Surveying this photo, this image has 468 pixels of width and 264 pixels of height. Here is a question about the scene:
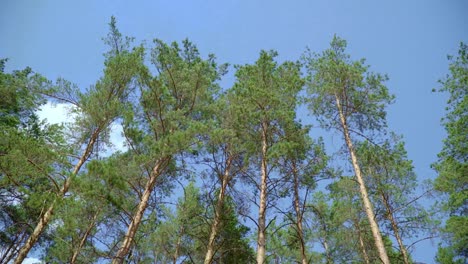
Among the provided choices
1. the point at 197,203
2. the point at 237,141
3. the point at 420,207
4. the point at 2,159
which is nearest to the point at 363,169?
the point at 420,207

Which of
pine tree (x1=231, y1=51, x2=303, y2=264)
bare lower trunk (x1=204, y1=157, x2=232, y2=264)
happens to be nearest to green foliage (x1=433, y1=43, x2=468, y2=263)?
pine tree (x1=231, y1=51, x2=303, y2=264)

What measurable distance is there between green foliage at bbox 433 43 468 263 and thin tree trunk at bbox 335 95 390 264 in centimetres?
429

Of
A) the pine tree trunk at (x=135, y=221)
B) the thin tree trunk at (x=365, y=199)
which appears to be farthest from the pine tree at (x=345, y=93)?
the pine tree trunk at (x=135, y=221)

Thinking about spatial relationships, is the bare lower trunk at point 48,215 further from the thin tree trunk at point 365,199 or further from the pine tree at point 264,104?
the thin tree trunk at point 365,199

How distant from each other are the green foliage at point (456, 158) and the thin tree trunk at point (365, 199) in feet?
14.1

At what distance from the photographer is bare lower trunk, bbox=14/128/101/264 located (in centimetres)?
760

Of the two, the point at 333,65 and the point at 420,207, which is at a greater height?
the point at 333,65

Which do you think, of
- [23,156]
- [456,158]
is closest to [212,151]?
[23,156]

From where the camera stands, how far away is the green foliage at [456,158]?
1195cm

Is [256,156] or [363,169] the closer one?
[256,156]

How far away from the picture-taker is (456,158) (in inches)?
508

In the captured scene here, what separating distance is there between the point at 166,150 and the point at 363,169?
28.1ft

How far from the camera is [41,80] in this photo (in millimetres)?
10383

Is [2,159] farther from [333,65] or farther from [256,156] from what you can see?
[333,65]
